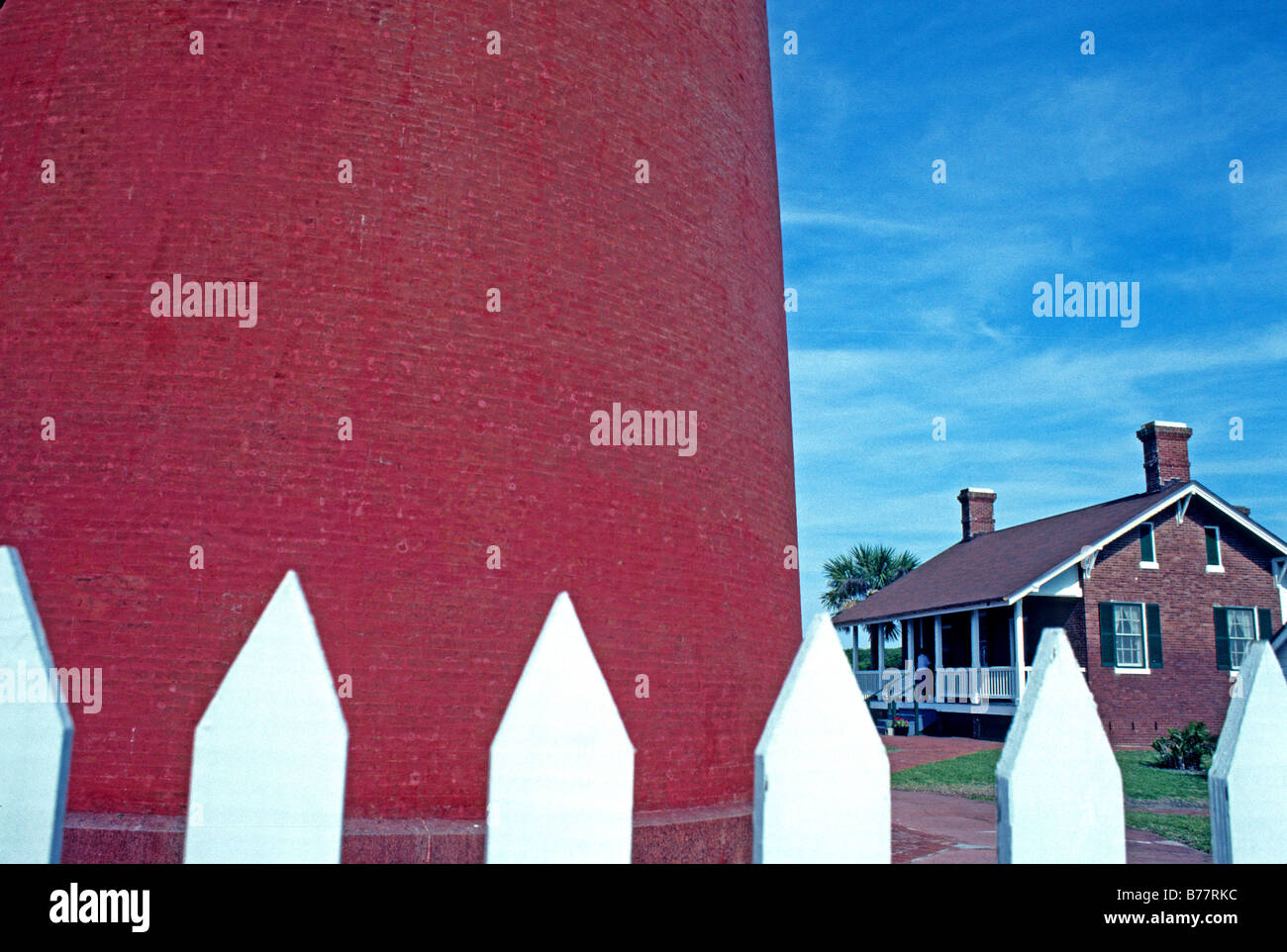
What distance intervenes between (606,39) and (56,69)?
11.9 feet

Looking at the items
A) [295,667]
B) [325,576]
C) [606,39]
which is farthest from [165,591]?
[606,39]

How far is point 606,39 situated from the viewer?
7.39 meters

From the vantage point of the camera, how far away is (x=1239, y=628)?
910 inches

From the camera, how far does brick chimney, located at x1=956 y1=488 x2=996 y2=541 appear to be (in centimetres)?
3222

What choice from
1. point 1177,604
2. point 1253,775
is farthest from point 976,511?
point 1253,775

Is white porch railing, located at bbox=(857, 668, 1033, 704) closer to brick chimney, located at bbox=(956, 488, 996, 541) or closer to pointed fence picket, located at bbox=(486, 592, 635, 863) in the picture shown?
brick chimney, located at bbox=(956, 488, 996, 541)

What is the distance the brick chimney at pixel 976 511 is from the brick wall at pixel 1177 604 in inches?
342

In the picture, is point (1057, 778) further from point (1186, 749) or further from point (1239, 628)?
point (1239, 628)

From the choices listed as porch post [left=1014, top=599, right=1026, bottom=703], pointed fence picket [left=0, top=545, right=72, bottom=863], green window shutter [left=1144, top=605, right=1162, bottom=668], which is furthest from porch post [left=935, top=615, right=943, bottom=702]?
pointed fence picket [left=0, top=545, right=72, bottom=863]

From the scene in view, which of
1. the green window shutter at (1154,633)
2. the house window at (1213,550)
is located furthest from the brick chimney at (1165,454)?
the green window shutter at (1154,633)

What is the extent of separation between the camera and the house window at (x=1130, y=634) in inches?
875

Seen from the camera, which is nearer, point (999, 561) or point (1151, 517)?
point (1151, 517)

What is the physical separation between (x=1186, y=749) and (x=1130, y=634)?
23.3 ft
